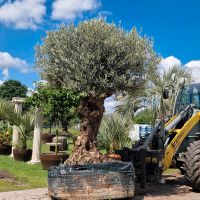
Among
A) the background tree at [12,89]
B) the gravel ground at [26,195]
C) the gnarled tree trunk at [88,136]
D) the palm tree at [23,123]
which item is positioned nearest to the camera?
the gravel ground at [26,195]

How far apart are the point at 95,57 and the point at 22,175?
4.43 meters

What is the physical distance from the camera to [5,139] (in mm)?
17031

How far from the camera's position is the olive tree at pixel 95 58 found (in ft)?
27.3

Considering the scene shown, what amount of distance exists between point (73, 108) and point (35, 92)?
1313 millimetres

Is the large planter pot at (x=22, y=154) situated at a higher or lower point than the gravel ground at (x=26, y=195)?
higher

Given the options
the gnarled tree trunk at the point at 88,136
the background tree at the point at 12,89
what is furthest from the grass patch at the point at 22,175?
the background tree at the point at 12,89

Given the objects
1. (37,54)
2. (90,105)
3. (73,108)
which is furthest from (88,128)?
(37,54)

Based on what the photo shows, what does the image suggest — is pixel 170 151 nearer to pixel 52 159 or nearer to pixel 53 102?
pixel 53 102

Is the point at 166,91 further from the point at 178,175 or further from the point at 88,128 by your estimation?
the point at 178,175

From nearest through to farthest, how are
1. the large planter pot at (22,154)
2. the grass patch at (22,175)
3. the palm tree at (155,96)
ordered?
the grass patch at (22,175)
the large planter pot at (22,154)
the palm tree at (155,96)

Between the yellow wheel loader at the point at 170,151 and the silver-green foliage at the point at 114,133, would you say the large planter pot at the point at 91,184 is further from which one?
the silver-green foliage at the point at 114,133

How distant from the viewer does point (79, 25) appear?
28.6ft

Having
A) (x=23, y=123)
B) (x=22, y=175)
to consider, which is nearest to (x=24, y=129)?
(x=23, y=123)

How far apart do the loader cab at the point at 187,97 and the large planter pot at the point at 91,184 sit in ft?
12.8
